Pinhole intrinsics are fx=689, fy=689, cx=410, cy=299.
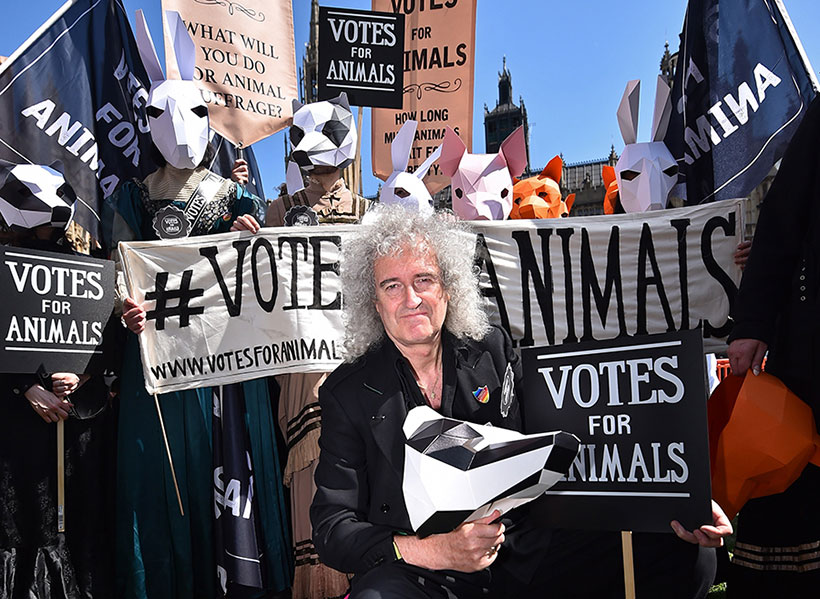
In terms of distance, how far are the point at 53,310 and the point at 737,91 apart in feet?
12.2

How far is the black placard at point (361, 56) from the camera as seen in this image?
210 inches

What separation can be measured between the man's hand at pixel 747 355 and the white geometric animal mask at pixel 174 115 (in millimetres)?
2986

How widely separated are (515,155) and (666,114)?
100cm

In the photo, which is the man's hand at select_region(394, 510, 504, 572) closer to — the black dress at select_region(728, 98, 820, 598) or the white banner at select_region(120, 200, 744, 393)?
the black dress at select_region(728, 98, 820, 598)

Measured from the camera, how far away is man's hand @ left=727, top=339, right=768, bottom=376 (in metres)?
2.65

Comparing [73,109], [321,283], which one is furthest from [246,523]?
[73,109]

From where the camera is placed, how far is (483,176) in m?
4.62

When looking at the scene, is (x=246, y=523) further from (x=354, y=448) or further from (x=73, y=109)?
(x=73, y=109)

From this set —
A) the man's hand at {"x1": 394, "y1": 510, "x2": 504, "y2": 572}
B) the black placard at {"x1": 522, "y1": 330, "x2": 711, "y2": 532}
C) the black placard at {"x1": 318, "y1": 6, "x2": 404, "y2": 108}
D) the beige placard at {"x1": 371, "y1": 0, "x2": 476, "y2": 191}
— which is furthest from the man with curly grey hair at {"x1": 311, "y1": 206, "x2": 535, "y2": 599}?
the beige placard at {"x1": 371, "y1": 0, "x2": 476, "y2": 191}

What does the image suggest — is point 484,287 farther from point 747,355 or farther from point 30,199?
point 30,199

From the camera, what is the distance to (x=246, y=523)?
3564 millimetres

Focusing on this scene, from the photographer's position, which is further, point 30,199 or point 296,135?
point 296,135

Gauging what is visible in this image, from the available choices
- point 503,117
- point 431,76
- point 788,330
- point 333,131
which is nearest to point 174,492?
point 333,131

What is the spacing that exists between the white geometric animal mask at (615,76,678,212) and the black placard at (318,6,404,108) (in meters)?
1.99
